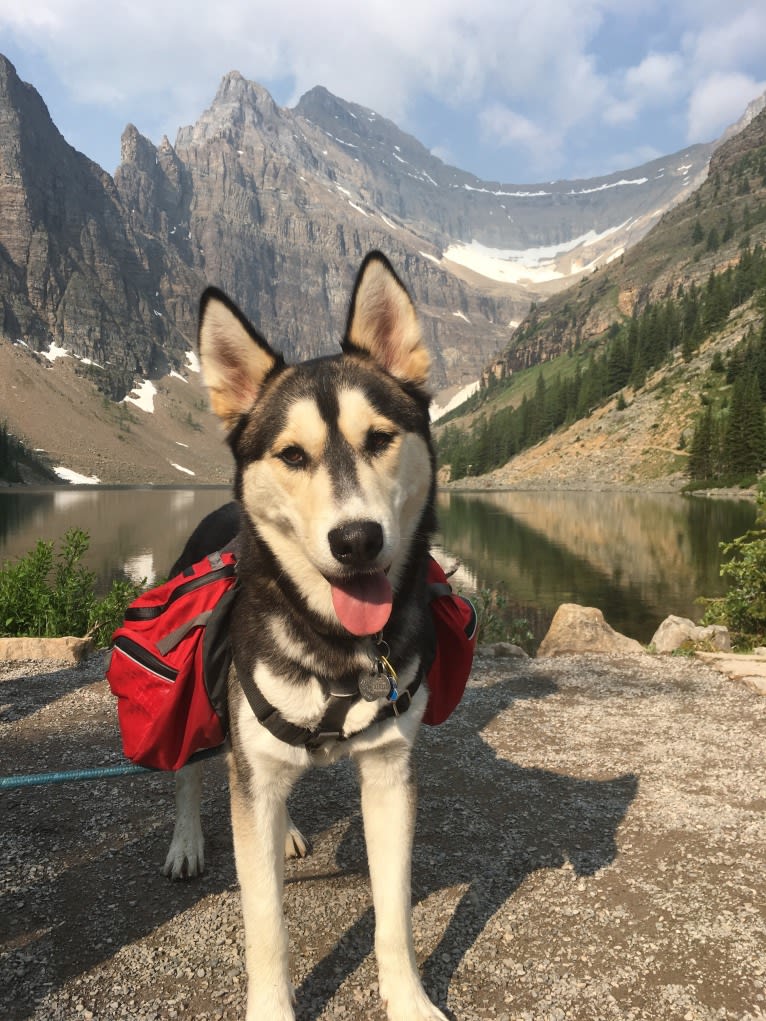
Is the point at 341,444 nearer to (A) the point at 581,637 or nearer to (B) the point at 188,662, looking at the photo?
(B) the point at 188,662

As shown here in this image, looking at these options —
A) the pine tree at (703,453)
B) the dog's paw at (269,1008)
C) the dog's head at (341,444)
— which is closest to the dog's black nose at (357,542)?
the dog's head at (341,444)

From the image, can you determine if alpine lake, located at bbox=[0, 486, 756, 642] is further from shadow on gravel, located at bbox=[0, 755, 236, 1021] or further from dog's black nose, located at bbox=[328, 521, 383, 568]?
dog's black nose, located at bbox=[328, 521, 383, 568]

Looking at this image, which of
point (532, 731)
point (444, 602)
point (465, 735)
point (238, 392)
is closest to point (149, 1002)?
point (444, 602)

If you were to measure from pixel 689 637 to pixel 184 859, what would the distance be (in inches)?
506

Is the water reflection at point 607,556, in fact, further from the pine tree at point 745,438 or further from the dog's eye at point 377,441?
the pine tree at point 745,438

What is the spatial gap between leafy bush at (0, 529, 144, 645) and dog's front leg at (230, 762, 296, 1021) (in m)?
10.6

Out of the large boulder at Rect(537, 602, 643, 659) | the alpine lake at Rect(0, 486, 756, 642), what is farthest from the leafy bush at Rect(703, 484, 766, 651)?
the alpine lake at Rect(0, 486, 756, 642)

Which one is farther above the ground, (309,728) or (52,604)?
(309,728)

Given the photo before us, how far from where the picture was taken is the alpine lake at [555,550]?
84.6 feet

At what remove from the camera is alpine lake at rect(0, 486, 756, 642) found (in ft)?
84.6

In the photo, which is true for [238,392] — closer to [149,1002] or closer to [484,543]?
[149,1002]

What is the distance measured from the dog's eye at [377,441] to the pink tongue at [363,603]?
2.48 feet

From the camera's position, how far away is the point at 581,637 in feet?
46.8

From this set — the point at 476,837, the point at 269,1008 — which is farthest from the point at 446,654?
the point at 269,1008
